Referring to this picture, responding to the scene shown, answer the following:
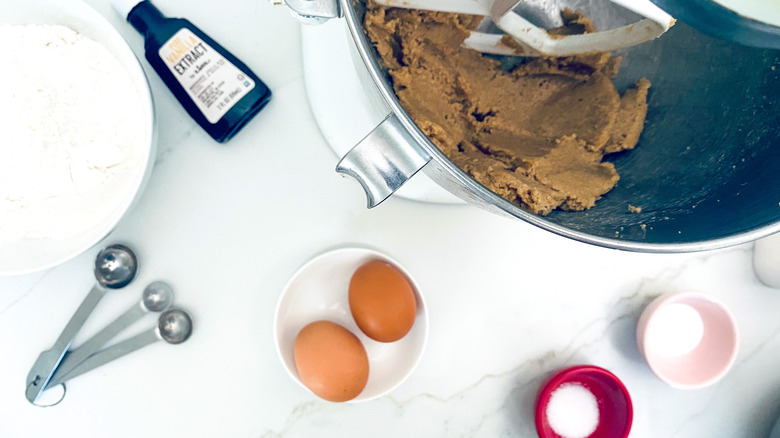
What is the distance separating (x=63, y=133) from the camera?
0.60m

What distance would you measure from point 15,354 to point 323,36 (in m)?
0.54

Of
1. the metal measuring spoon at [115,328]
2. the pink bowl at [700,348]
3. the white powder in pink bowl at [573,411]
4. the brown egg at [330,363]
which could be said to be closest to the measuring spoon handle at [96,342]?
the metal measuring spoon at [115,328]

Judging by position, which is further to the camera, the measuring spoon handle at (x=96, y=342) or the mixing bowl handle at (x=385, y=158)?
the measuring spoon handle at (x=96, y=342)

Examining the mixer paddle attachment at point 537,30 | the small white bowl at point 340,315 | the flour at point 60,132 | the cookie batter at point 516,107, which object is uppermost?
the mixer paddle attachment at point 537,30

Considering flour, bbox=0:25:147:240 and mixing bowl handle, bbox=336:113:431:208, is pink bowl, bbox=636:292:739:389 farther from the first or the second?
flour, bbox=0:25:147:240

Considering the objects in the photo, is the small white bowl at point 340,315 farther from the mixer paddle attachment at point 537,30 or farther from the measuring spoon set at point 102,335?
the mixer paddle attachment at point 537,30

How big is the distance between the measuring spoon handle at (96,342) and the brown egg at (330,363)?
0.21 metres

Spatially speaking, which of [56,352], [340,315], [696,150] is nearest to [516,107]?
[696,150]

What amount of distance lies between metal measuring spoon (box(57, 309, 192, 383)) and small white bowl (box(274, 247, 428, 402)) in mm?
125

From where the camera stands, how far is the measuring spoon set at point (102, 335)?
0.64m

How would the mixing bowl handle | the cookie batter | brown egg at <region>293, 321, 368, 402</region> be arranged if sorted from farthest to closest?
brown egg at <region>293, 321, 368, 402</region>, the cookie batter, the mixing bowl handle

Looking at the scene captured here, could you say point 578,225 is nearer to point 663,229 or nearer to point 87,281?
point 663,229

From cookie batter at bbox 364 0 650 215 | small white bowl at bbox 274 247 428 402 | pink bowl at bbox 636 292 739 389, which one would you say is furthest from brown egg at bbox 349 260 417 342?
pink bowl at bbox 636 292 739 389

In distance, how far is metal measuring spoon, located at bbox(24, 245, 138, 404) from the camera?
636 mm
